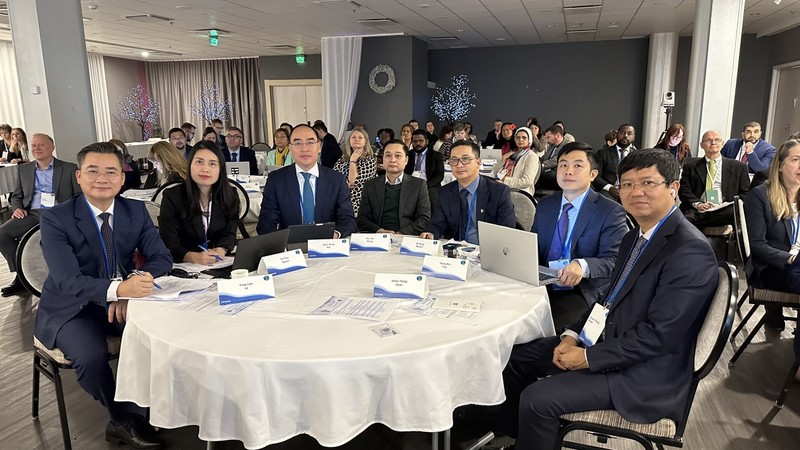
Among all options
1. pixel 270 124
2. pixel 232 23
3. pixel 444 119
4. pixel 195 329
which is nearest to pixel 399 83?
pixel 444 119

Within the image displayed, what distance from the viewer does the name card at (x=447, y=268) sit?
7.93 ft

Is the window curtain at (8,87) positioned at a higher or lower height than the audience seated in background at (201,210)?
higher

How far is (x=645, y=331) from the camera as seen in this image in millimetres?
1771

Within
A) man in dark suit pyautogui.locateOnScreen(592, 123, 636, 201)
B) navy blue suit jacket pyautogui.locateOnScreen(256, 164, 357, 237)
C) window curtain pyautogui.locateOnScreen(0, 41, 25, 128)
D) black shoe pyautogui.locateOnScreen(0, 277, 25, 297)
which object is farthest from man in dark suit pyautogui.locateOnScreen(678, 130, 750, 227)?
window curtain pyautogui.locateOnScreen(0, 41, 25, 128)

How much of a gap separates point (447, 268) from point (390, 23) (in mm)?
8327

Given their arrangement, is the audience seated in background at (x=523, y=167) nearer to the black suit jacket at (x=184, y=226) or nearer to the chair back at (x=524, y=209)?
the chair back at (x=524, y=209)

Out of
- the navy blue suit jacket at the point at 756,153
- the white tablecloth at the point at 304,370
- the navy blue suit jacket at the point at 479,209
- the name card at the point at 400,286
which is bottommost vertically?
the white tablecloth at the point at 304,370

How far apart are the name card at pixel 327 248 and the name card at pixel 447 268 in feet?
1.80

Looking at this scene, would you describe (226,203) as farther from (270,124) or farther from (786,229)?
(270,124)

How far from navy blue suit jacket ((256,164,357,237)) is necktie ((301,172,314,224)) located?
0.12 feet

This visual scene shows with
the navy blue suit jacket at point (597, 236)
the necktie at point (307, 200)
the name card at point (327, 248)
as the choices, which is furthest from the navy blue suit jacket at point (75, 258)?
the navy blue suit jacket at point (597, 236)

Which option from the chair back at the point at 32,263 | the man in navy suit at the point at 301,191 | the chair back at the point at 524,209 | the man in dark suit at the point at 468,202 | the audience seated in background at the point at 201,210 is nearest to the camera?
the chair back at the point at 32,263

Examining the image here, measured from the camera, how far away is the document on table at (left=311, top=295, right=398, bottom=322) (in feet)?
6.47

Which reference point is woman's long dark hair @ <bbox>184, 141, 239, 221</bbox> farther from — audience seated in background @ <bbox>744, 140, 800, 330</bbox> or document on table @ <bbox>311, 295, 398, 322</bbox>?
audience seated in background @ <bbox>744, 140, 800, 330</bbox>
